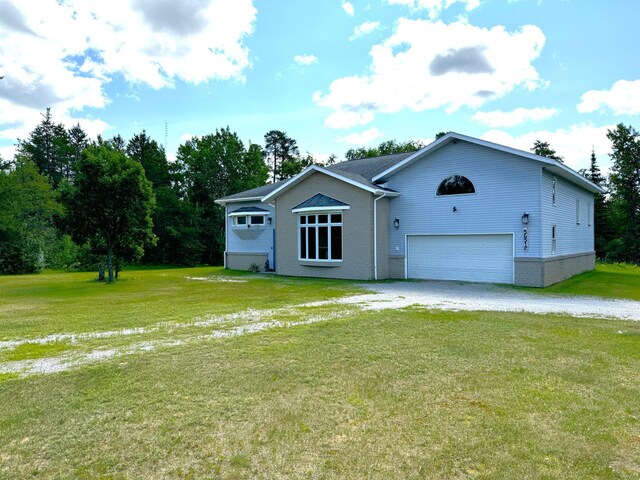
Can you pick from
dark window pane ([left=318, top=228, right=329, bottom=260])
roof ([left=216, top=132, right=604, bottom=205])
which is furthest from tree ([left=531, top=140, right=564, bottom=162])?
dark window pane ([left=318, top=228, right=329, bottom=260])

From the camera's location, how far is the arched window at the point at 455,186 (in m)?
15.4

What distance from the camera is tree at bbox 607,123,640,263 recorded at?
33031mm

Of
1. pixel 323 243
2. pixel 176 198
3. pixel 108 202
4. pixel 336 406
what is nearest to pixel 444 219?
pixel 323 243

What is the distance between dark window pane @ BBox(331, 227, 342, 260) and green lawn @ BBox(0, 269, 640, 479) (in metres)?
10.2

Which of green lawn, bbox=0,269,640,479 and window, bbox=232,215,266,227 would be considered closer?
green lawn, bbox=0,269,640,479

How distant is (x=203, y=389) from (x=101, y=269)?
51.5 ft

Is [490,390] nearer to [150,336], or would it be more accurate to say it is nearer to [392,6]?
[150,336]

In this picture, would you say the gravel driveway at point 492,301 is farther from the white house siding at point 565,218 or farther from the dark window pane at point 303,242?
the dark window pane at point 303,242

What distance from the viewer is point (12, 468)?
2.76 metres

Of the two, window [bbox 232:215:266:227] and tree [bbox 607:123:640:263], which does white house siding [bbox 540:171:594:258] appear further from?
tree [bbox 607:123:640:263]

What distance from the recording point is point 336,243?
1731cm

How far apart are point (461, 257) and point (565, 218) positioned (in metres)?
4.98

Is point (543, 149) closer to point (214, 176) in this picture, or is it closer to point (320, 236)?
point (214, 176)

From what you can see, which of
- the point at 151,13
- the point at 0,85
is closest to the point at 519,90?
the point at 151,13
